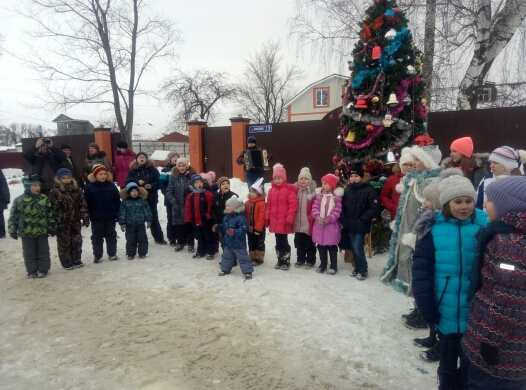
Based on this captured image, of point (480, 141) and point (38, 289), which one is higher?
point (480, 141)

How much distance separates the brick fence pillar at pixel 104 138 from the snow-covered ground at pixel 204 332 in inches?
485

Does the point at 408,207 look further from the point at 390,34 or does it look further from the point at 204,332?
the point at 390,34

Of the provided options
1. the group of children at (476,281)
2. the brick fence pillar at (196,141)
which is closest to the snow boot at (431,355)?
the group of children at (476,281)

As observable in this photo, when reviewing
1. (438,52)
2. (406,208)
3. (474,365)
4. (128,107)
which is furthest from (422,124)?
(128,107)

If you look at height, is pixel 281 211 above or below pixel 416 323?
above

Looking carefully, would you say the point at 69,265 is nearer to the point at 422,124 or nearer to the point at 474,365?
the point at 474,365

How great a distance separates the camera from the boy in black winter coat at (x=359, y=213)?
550cm

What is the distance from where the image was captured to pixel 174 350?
3.78 m

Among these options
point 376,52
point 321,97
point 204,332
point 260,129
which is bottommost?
point 204,332

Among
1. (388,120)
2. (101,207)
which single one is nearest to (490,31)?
(388,120)

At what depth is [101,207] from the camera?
6625 millimetres

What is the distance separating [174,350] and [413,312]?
102 inches

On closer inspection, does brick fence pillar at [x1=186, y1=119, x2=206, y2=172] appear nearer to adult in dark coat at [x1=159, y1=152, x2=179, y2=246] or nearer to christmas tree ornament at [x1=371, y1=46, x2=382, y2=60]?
adult in dark coat at [x1=159, y1=152, x2=179, y2=246]

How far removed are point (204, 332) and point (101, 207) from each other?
11.6ft
